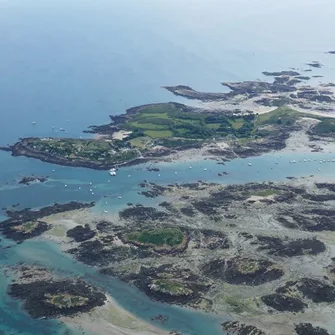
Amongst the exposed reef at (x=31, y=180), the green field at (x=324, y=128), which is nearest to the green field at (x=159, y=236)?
the exposed reef at (x=31, y=180)

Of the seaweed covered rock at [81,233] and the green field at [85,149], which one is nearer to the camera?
the seaweed covered rock at [81,233]

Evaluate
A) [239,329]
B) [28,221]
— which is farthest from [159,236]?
[28,221]

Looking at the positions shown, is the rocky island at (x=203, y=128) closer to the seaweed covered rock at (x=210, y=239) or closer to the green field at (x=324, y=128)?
the green field at (x=324, y=128)

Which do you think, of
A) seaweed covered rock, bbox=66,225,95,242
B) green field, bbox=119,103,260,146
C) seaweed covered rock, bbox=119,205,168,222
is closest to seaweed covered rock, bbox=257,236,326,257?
seaweed covered rock, bbox=119,205,168,222

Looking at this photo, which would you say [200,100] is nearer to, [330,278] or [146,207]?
[146,207]

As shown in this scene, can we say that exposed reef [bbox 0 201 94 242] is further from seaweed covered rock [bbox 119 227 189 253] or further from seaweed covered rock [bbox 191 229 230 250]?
seaweed covered rock [bbox 191 229 230 250]

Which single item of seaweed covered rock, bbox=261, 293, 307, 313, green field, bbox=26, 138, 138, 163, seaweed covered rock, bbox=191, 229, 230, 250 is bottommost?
seaweed covered rock, bbox=261, 293, 307, 313

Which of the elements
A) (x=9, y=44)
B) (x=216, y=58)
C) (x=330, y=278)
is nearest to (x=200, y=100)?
(x=216, y=58)

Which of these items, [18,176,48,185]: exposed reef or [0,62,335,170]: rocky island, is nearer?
[18,176,48,185]: exposed reef
